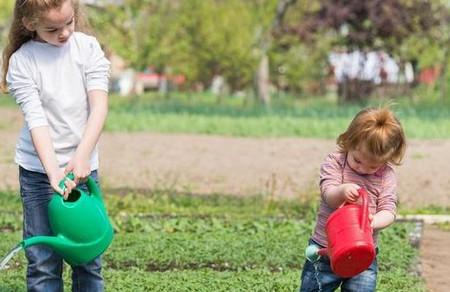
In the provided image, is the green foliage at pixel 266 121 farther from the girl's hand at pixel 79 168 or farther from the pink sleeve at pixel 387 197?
the girl's hand at pixel 79 168

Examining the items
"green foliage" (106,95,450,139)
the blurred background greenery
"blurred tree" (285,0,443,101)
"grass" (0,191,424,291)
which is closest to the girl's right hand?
"grass" (0,191,424,291)

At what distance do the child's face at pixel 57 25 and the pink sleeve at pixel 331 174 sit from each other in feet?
3.61

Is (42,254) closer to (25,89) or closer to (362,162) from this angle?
(25,89)

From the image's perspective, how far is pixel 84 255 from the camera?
3.69 meters

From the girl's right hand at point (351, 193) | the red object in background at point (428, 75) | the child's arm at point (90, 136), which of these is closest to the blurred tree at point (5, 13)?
the red object in background at point (428, 75)

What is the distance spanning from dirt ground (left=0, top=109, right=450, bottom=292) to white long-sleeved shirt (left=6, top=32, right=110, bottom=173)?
2.76 m

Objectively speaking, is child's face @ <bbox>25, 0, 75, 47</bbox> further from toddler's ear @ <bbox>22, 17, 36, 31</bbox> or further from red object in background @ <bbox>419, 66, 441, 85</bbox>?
red object in background @ <bbox>419, 66, 441, 85</bbox>

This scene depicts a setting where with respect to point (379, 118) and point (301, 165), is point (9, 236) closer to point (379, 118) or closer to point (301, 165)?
point (379, 118)

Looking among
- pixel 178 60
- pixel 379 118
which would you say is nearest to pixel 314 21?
pixel 178 60

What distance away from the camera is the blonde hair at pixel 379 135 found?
362cm

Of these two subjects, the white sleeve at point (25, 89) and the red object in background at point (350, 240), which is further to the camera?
the white sleeve at point (25, 89)

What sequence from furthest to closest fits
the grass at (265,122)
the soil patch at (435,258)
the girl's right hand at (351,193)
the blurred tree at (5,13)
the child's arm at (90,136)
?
the blurred tree at (5,13) → the grass at (265,122) → the soil patch at (435,258) → the child's arm at (90,136) → the girl's right hand at (351,193)

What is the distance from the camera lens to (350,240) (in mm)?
3414

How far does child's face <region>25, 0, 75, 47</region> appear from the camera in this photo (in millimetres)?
3684
